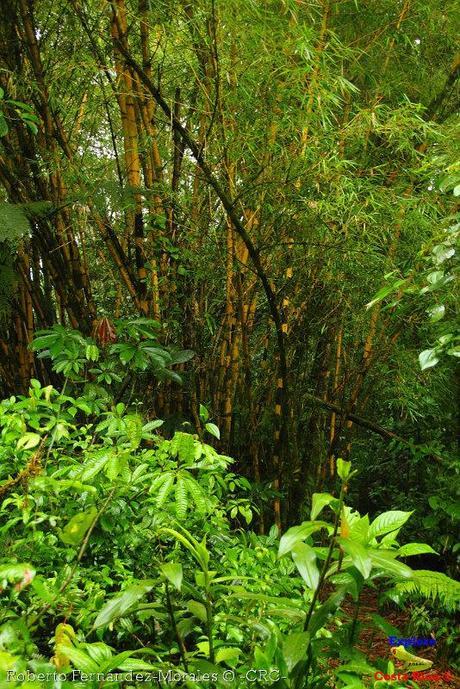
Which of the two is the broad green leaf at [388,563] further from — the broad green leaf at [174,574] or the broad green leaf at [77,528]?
the broad green leaf at [77,528]

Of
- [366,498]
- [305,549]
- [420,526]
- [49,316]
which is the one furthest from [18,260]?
[366,498]

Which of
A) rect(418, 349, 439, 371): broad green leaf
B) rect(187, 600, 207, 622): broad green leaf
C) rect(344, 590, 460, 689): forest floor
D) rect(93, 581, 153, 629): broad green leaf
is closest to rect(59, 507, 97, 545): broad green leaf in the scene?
rect(93, 581, 153, 629): broad green leaf

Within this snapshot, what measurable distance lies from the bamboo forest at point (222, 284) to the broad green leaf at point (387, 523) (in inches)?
13.5

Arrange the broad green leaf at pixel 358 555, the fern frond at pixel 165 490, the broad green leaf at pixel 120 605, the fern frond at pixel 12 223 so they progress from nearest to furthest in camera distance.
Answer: the broad green leaf at pixel 358 555 → the broad green leaf at pixel 120 605 → the fern frond at pixel 165 490 → the fern frond at pixel 12 223

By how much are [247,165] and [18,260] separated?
97cm

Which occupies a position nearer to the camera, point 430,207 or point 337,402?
point 430,207

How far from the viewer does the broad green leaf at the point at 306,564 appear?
84 centimetres

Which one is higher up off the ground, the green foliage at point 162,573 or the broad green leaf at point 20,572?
the broad green leaf at point 20,572

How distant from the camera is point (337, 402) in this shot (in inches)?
104

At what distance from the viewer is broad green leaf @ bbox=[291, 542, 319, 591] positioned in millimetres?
837

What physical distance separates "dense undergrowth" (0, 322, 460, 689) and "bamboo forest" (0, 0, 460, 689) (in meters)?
0.01

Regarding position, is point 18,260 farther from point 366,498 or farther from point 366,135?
point 366,498

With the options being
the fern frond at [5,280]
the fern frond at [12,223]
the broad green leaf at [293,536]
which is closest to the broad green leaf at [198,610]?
the broad green leaf at [293,536]

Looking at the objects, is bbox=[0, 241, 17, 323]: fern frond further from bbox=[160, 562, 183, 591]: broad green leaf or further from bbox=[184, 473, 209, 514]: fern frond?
bbox=[160, 562, 183, 591]: broad green leaf
